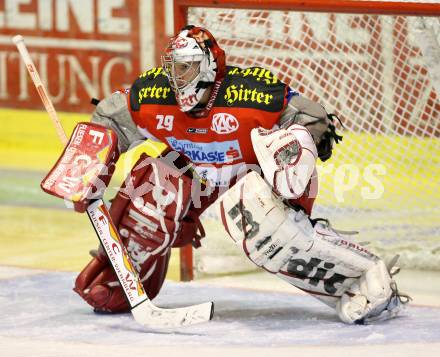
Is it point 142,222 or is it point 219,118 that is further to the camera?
point 142,222

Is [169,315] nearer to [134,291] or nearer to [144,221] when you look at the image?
[134,291]

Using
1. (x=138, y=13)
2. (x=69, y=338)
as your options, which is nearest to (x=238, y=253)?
(x=69, y=338)

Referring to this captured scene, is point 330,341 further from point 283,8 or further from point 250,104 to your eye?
point 283,8

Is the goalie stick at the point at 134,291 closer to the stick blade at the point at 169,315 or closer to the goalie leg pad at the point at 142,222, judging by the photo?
the stick blade at the point at 169,315

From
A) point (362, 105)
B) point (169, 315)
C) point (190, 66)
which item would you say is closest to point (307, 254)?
point (169, 315)

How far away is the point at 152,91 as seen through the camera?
4.48 meters

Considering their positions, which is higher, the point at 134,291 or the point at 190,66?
the point at 190,66

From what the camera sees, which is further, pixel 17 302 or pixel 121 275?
pixel 17 302

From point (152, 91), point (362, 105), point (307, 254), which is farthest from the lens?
point (362, 105)

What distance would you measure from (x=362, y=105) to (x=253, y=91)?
3.92 feet

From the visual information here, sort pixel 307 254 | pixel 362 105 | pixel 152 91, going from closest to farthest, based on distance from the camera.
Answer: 1. pixel 307 254
2. pixel 152 91
3. pixel 362 105

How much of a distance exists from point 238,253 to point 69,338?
4.36 feet

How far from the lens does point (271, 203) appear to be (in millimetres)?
4230

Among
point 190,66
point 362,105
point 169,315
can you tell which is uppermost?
point 190,66
